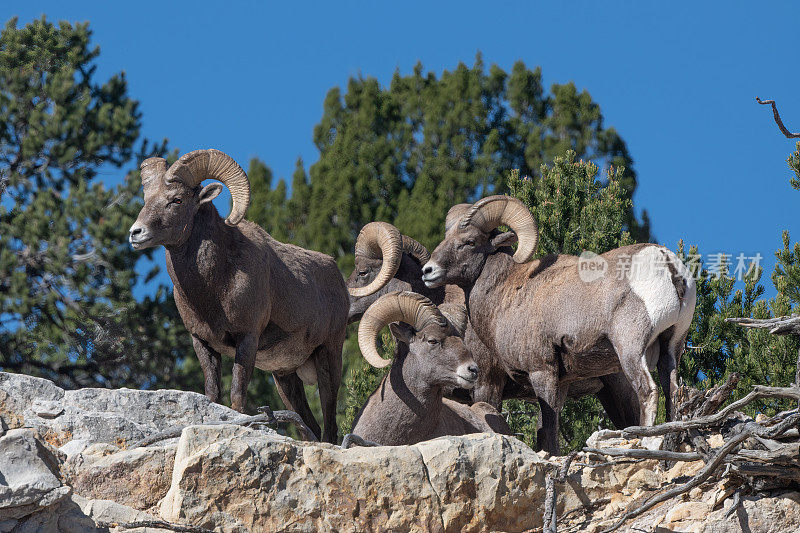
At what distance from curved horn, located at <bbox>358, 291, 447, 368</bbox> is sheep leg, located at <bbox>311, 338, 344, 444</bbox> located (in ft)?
5.08

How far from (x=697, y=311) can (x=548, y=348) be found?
6.17m

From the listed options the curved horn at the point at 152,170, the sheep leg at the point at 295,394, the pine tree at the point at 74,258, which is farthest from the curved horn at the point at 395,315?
the pine tree at the point at 74,258

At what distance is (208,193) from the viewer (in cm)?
1058

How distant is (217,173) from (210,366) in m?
1.60

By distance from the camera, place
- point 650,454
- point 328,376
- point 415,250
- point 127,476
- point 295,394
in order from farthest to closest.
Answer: point 415,250, point 295,394, point 328,376, point 650,454, point 127,476

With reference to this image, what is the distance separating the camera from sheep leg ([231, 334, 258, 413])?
10.3m

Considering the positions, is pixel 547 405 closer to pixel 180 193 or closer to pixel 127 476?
pixel 180 193

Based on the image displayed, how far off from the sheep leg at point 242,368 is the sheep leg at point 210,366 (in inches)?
6.8

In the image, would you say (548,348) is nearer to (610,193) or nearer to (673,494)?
(673,494)

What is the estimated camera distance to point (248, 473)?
22.4 feet

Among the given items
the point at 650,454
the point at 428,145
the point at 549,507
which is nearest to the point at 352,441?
the point at 549,507

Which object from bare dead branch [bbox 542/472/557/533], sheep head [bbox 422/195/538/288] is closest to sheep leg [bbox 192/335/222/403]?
sheep head [bbox 422/195/538/288]

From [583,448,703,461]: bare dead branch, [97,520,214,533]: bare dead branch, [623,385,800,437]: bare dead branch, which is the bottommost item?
[97,520,214,533]: bare dead branch

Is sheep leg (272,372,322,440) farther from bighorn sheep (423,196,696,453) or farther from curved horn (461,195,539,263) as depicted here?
curved horn (461,195,539,263)
